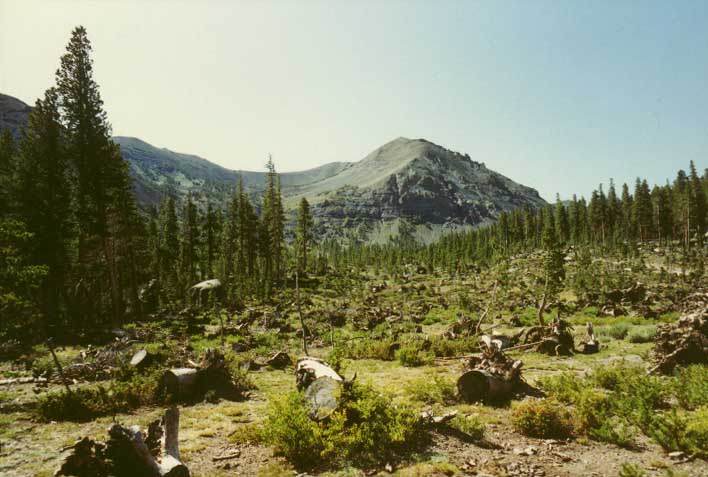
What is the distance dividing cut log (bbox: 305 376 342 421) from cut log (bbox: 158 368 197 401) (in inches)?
202

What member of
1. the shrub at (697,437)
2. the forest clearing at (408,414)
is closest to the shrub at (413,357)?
the forest clearing at (408,414)

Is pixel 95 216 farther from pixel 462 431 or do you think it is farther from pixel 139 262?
pixel 462 431

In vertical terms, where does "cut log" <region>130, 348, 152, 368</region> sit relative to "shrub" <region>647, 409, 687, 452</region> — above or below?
above

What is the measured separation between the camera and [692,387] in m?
9.60

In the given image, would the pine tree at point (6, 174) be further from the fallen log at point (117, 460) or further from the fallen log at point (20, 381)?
the fallen log at point (117, 460)

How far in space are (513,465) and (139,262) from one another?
44.7 meters

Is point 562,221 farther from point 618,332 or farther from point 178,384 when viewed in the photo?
point 178,384

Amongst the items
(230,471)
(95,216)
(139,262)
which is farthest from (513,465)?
(139,262)

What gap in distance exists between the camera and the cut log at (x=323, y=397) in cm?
866

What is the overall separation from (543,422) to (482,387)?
253cm

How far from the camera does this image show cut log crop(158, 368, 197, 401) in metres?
11.9

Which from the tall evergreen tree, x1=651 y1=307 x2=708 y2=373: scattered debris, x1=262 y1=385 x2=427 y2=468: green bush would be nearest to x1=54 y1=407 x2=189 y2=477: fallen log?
x1=262 y1=385 x2=427 y2=468: green bush

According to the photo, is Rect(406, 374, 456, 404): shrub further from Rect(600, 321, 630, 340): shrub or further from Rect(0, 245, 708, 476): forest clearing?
Rect(600, 321, 630, 340): shrub

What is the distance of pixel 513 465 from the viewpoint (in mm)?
7145
